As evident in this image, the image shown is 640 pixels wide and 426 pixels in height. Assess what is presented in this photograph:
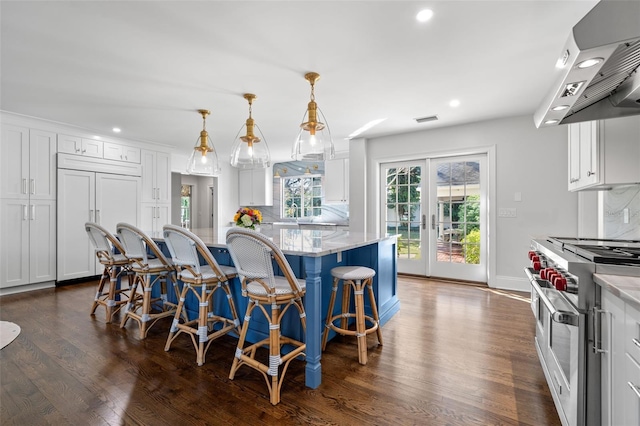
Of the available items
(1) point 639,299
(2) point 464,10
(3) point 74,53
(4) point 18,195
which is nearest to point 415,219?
(2) point 464,10

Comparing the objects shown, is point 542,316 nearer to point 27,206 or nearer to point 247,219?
point 247,219

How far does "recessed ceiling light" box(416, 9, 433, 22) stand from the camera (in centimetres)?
194

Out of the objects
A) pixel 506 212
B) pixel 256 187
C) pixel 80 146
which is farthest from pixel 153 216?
pixel 506 212

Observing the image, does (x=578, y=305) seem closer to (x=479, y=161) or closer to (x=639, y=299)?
(x=639, y=299)

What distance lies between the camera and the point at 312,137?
2740mm

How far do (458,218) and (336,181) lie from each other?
257cm

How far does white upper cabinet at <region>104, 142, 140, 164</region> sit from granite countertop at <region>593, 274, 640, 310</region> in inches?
236

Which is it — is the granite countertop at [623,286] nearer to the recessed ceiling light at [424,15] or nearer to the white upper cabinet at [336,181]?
the recessed ceiling light at [424,15]

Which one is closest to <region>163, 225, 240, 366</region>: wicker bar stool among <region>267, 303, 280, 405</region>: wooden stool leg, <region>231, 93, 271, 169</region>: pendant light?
<region>267, 303, 280, 405</region>: wooden stool leg

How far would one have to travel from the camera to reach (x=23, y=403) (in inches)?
66.2

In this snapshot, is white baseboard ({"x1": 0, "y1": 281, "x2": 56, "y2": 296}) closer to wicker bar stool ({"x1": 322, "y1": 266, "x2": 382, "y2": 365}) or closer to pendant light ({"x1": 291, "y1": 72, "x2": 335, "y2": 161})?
pendant light ({"x1": 291, "y1": 72, "x2": 335, "y2": 161})

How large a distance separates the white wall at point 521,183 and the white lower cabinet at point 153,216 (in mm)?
5013

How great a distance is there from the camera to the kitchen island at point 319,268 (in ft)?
5.95

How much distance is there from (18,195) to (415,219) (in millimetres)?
5584
